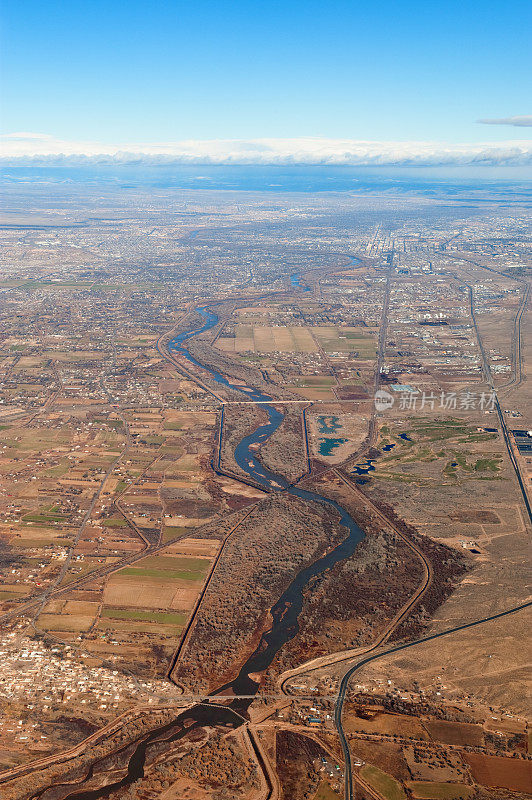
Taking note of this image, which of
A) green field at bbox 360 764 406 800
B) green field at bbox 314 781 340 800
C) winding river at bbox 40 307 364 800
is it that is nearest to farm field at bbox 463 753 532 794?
green field at bbox 360 764 406 800

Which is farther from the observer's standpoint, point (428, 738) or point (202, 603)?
point (202, 603)

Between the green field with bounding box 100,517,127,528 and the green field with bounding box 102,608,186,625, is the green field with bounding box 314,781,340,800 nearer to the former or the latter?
the green field with bounding box 102,608,186,625

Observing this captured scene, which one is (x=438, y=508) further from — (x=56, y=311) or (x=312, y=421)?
(x=56, y=311)

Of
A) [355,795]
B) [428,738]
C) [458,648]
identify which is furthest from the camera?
[458,648]

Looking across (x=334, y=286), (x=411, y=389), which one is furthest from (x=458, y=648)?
(x=334, y=286)

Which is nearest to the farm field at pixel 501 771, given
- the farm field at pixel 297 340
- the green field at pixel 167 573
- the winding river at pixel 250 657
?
the winding river at pixel 250 657

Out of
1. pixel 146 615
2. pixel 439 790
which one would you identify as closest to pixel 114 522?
pixel 146 615

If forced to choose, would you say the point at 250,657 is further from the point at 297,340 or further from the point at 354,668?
the point at 297,340

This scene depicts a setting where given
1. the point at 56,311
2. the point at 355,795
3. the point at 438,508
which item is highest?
the point at 56,311

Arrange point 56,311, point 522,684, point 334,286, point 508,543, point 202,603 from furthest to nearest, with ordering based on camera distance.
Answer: point 334,286 < point 56,311 < point 508,543 < point 202,603 < point 522,684
